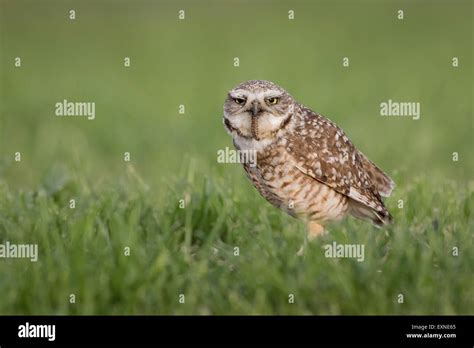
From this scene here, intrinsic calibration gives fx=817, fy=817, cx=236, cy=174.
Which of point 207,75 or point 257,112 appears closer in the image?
point 257,112

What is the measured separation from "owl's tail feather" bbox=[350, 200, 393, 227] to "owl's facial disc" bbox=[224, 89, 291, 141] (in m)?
0.94

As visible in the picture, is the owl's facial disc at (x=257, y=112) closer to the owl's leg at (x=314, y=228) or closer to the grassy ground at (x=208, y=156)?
the grassy ground at (x=208, y=156)

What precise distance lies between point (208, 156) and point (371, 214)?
3599mm

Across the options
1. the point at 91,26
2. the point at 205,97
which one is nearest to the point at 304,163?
the point at 205,97

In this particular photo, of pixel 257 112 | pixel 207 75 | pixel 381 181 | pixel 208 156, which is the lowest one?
pixel 381 181

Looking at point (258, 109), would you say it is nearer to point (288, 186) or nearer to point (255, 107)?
point (255, 107)

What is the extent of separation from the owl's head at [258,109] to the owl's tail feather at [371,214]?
931mm

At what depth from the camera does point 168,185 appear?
20.7 ft

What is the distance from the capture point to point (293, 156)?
5668 millimetres

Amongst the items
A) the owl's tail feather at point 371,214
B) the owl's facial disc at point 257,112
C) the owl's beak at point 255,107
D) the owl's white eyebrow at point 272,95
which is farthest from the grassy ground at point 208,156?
the owl's white eyebrow at point 272,95

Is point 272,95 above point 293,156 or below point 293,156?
above

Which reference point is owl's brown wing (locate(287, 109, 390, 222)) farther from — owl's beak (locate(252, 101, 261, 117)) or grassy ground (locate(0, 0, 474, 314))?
owl's beak (locate(252, 101, 261, 117))

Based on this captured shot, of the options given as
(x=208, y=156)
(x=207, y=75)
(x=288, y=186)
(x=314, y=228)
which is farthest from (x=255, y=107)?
(x=207, y=75)
